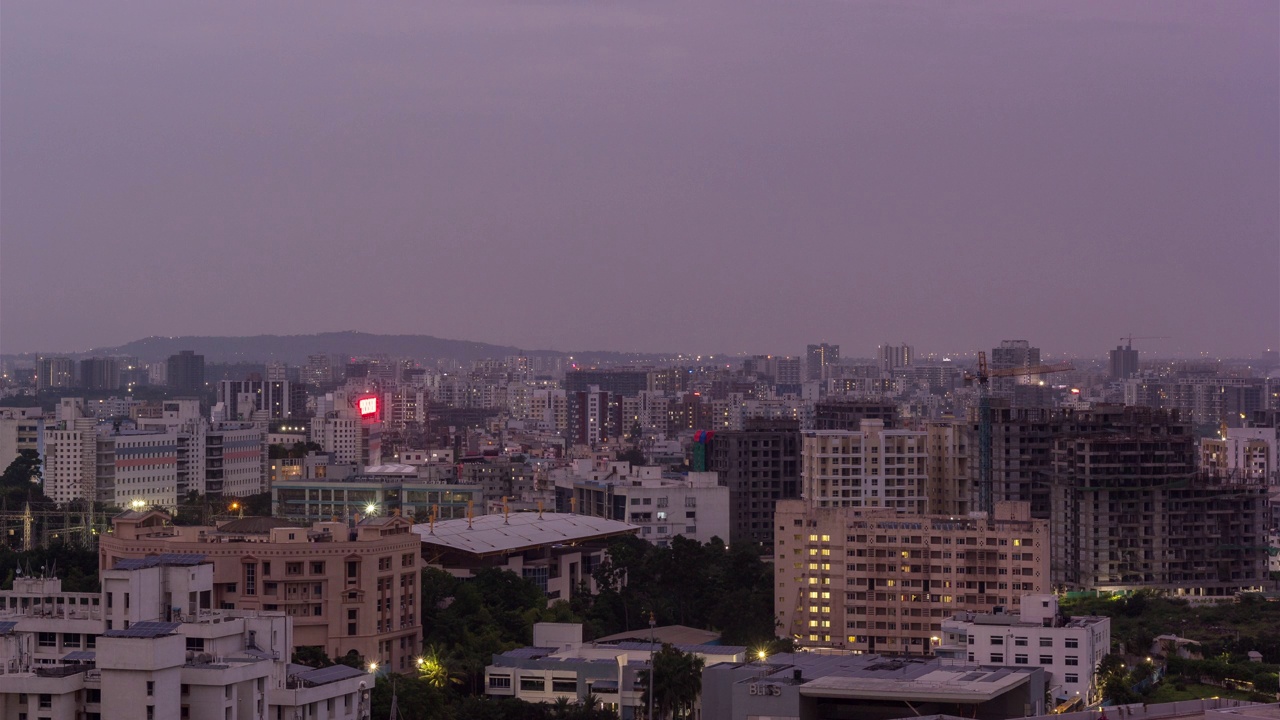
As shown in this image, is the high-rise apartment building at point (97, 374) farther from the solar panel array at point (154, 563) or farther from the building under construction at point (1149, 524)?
the solar panel array at point (154, 563)

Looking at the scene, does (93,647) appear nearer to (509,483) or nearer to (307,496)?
(307,496)

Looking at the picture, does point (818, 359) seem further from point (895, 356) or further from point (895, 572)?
point (895, 572)

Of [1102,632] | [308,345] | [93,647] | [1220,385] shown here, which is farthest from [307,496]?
[308,345]

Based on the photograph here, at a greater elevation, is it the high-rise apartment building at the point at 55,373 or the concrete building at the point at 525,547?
the high-rise apartment building at the point at 55,373

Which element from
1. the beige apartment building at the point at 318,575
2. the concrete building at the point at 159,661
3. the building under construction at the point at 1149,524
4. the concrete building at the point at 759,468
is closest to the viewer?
the concrete building at the point at 159,661

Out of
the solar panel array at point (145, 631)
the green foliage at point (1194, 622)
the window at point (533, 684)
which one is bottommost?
the green foliage at point (1194, 622)

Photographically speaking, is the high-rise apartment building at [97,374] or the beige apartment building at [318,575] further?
the high-rise apartment building at [97,374]

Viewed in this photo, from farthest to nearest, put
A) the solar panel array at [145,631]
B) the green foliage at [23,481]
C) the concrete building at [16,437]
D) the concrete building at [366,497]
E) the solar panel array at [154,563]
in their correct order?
1. the concrete building at [16,437]
2. the green foliage at [23,481]
3. the concrete building at [366,497]
4. the solar panel array at [154,563]
5. the solar panel array at [145,631]

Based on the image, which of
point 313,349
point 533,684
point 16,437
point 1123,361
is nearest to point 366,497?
point 16,437

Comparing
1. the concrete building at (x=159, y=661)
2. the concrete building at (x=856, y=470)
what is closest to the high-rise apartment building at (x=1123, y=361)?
the concrete building at (x=856, y=470)
